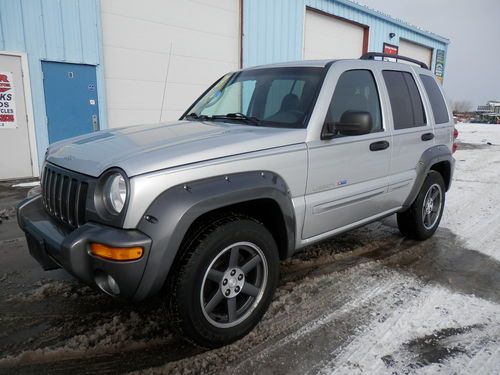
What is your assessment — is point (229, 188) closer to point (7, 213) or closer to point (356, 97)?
point (356, 97)

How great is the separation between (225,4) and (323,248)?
8.59 m

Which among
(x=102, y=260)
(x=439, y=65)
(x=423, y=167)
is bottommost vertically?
(x=102, y=260)

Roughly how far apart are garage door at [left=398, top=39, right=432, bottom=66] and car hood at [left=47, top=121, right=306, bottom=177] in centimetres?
1801

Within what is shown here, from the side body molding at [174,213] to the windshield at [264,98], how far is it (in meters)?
0.87

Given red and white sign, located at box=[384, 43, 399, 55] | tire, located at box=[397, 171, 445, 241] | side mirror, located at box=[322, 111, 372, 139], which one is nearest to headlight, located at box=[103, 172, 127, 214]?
side mirror, located at box=[322, 111, 372, 139]

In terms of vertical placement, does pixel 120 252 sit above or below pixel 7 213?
above

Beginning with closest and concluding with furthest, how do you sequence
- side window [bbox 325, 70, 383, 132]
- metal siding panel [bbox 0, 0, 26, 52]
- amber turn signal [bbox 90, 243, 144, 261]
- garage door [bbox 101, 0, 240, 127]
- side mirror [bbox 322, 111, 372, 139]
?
amber turn signal [bbox 90, 243, 144, 261]
side mirror [bbox 322, 111, 372, 139]
side window [bbox 325, 70, 383, 132]
metal siding panel [bbox 0, 0, 26, 52]
garage door [bbox 101, 0, 240, 127]

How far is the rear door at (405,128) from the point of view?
12.3 ft

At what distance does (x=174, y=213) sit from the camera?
7.02 feet

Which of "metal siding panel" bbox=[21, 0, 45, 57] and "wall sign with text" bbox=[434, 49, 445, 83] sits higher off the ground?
"wall sign with text" bbox=[434, 49, 445, 83]

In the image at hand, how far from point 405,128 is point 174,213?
8.79 feet

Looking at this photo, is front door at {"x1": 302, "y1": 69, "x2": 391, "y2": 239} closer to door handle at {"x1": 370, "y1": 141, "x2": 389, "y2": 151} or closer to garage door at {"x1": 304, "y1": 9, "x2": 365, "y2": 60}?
door handle at {"x1": 370, "y1": 141, "x2": 389, "y2": 151}

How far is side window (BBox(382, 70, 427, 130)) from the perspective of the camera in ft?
12.3

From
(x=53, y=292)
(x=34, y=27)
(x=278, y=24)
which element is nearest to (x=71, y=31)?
(x=34, y=27)
